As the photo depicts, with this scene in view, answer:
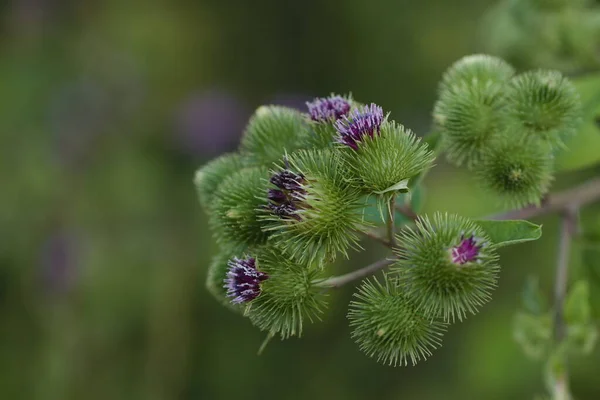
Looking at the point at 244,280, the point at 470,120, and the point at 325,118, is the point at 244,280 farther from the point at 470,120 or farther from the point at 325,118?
the point at 470,120

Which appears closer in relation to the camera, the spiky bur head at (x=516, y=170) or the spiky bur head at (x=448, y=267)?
the spiky bur head at (x=448, y=267)

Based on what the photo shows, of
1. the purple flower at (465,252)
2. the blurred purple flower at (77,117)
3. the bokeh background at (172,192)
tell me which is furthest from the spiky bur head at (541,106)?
the blurred purple flower at (77,117)

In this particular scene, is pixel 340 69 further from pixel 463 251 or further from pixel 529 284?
pixel 463 251

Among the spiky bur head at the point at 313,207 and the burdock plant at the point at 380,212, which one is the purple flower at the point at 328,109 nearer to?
the burdock plant at the point at 380,212

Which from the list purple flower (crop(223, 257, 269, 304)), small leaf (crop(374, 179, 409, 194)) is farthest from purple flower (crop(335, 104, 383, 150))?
purple flower (crop(223, 257, 269, 304))

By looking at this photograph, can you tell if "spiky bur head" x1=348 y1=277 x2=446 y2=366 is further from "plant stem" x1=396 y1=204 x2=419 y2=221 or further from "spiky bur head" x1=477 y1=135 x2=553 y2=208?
"spiky bur head" x1=477 y1=135 x2=553 y2=208

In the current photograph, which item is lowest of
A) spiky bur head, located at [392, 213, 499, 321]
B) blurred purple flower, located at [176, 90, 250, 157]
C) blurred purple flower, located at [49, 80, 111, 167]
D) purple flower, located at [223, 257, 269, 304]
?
purple flower, located at [223, 257, 269, 304]

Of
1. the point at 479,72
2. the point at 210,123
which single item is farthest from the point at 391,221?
the point at 210,123
